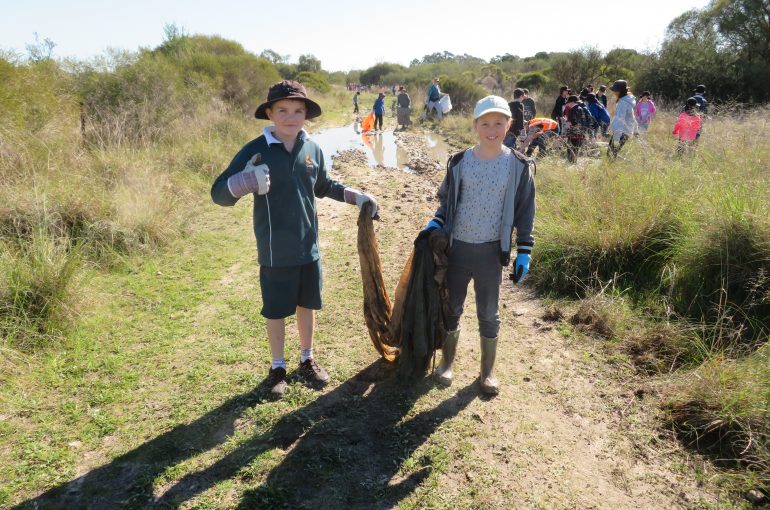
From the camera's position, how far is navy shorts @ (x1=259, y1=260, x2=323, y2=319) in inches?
113

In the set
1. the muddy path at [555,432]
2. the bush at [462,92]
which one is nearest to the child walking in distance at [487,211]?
the muddy path at [555,432]

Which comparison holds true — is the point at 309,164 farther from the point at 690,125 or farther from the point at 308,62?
the point at 308,62

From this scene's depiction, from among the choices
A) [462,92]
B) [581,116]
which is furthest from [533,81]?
[581,116]

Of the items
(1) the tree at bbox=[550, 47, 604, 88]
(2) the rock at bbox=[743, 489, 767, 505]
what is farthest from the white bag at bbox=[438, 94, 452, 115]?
(2) the rock at bbox=[743, 489, 767, 505]

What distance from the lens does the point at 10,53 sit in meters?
7.05

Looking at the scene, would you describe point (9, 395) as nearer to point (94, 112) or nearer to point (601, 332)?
point (601, 332)

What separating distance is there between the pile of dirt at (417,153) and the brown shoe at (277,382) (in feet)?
27.2

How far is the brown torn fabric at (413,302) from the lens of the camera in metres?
3.01

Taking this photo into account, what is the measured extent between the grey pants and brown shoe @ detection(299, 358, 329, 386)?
3.33 ft

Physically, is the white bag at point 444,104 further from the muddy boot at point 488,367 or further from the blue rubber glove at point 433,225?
the muddy boot at point 488,367

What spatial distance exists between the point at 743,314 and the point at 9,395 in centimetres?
530

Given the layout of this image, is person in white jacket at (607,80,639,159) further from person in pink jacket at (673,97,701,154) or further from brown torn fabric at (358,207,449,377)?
brown torn fabric at (358,207,449,377)

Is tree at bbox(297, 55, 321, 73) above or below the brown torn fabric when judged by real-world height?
above

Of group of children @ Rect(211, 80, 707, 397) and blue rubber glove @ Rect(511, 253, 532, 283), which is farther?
blue rubber glove @ Rect(511, 253, 532, 283)
